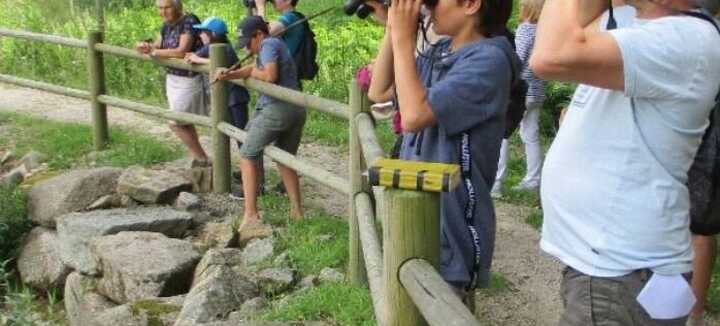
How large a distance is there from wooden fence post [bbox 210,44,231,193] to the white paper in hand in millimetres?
4373

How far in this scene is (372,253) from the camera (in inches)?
125

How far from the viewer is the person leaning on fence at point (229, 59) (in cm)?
610

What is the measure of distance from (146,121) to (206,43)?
7.81 feet

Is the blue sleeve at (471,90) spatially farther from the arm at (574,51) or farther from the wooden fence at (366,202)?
the arm at (574,51)

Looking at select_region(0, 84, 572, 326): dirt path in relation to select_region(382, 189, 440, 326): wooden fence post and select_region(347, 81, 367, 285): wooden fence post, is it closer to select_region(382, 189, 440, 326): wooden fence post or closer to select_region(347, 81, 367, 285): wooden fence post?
select_region(347, 81, 367, 285): wooden fence post

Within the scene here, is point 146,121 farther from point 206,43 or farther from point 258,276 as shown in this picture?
point 258,276

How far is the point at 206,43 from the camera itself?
6.50 metres

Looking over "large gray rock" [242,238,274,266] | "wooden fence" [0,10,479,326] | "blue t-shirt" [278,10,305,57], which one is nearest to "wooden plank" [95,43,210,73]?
"wooden fence" [0,10,479,326]

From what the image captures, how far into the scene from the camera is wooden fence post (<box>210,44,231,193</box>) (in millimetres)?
5906

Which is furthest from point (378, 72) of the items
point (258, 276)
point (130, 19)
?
point (130, 19)

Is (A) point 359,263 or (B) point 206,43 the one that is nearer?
(A) point 359,263

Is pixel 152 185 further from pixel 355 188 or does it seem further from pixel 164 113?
pixel 355 188

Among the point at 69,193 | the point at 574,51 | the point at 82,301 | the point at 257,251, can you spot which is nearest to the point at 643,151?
the point at 574,51

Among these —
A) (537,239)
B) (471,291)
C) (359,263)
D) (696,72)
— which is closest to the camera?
(696,72)
